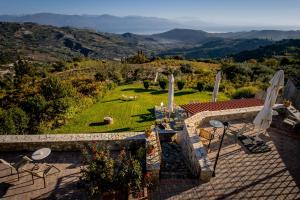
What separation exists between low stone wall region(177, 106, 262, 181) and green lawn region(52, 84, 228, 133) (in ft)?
13.3

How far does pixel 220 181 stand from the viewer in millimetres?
8461

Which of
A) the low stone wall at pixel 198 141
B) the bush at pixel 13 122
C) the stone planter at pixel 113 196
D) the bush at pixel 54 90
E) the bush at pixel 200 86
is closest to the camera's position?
the stone planter at pixel 113 196

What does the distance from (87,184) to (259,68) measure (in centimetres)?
3541

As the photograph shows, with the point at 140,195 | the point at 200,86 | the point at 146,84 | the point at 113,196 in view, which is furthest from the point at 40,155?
the point at 200,86

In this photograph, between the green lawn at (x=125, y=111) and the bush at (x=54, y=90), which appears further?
the bush at (x=54, y=90)

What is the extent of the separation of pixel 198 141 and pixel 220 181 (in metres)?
1.75

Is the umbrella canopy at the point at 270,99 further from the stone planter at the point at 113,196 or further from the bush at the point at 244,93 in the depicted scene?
the bush at the point at 244,93

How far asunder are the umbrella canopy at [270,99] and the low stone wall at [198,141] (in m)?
2.20

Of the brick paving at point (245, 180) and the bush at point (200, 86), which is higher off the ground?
the bush at point (200, 86)

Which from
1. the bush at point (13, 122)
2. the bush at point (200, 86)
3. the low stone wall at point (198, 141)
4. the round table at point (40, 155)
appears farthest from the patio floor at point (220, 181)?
the bush at point (200, 86)

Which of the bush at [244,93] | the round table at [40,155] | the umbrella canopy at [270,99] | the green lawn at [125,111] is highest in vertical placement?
the umbrella canopy at [270,99]

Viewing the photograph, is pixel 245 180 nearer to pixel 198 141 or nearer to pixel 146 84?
pixel 198 141

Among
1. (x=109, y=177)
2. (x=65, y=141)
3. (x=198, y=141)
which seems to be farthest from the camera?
(x=65, y=141)

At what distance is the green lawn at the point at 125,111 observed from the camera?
1494 cm
